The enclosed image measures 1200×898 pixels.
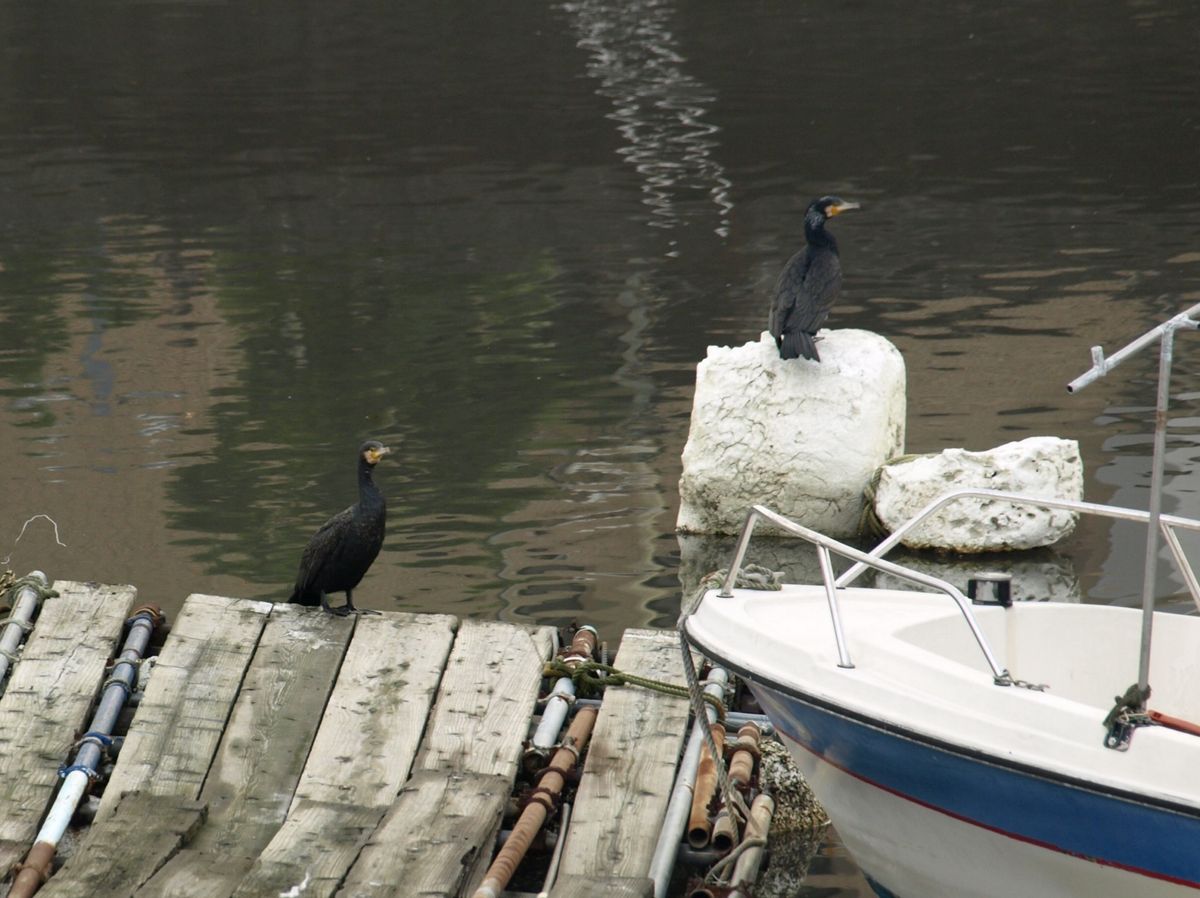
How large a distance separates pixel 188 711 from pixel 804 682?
2462mm

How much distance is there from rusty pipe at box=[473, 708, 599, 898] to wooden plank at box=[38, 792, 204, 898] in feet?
3.42

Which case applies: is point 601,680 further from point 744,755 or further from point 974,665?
point 974,665

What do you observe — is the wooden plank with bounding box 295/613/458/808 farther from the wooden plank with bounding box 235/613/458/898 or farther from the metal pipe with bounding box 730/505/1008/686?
the metal pipe with bounding box 730/505/1008/686

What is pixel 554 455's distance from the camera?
1104 cm

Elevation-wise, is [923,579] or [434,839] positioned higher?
[923,579]

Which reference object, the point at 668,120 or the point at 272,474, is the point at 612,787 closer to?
the point at 272,474

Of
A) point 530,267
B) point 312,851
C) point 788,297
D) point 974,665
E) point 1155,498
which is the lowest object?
point 530,267

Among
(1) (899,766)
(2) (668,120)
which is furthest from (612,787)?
(2) (668,120)

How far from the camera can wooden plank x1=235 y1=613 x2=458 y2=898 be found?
5.41 m

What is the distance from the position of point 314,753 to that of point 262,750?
19cm

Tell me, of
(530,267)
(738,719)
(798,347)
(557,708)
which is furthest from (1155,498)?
(530,267)

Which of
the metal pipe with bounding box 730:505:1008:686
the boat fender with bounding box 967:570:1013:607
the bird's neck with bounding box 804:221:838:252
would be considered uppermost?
the metal pipe with bounding box 730:505:1008:686

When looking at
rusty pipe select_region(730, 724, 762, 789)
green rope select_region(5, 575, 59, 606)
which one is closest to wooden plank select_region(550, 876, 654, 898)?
rusty pipe select_region(730, 724, 762, 789)

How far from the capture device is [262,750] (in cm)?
617
